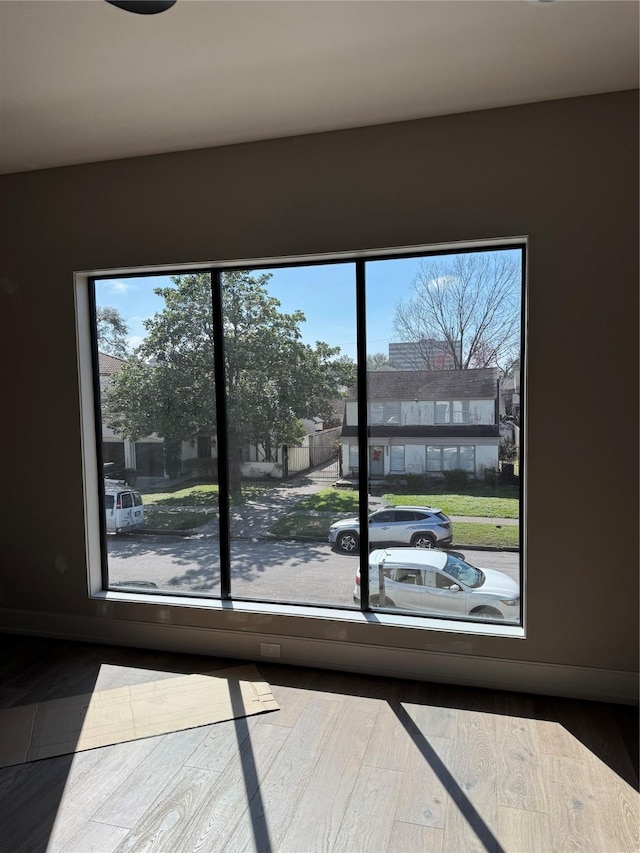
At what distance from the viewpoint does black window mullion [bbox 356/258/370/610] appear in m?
3.28

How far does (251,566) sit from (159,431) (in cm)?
101

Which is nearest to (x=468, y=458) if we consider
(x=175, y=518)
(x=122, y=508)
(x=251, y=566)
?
(x=251, y=566)

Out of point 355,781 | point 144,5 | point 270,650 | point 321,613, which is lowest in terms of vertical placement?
point 355,781

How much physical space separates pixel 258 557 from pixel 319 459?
0.73 meters

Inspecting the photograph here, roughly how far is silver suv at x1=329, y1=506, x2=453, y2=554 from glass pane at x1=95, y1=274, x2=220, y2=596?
0.82 metres

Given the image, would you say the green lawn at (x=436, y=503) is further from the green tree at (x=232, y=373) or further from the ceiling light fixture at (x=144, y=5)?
the ceiling light fixture at (x=144, y=5)

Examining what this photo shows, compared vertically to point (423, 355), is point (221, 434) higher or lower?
lower

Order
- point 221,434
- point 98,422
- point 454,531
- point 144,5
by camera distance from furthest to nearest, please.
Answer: point 98,422 < point 221,434 < point 454,531 < point 144,5

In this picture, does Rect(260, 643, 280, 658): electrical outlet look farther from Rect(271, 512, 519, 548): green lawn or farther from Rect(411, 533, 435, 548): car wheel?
Rect(411, 533, 435, 548): car wheel

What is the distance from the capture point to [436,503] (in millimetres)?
3229

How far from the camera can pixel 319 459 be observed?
3.39m

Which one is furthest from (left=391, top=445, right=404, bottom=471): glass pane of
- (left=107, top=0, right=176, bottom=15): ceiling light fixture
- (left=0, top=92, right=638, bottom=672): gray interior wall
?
(left=107, top=0, right=176, bottom=15): ceiling light fixture

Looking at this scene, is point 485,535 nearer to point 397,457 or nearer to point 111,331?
point 397,457

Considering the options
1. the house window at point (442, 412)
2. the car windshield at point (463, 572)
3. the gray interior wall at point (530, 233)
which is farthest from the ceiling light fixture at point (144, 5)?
the car windshield at point (463, 572)
